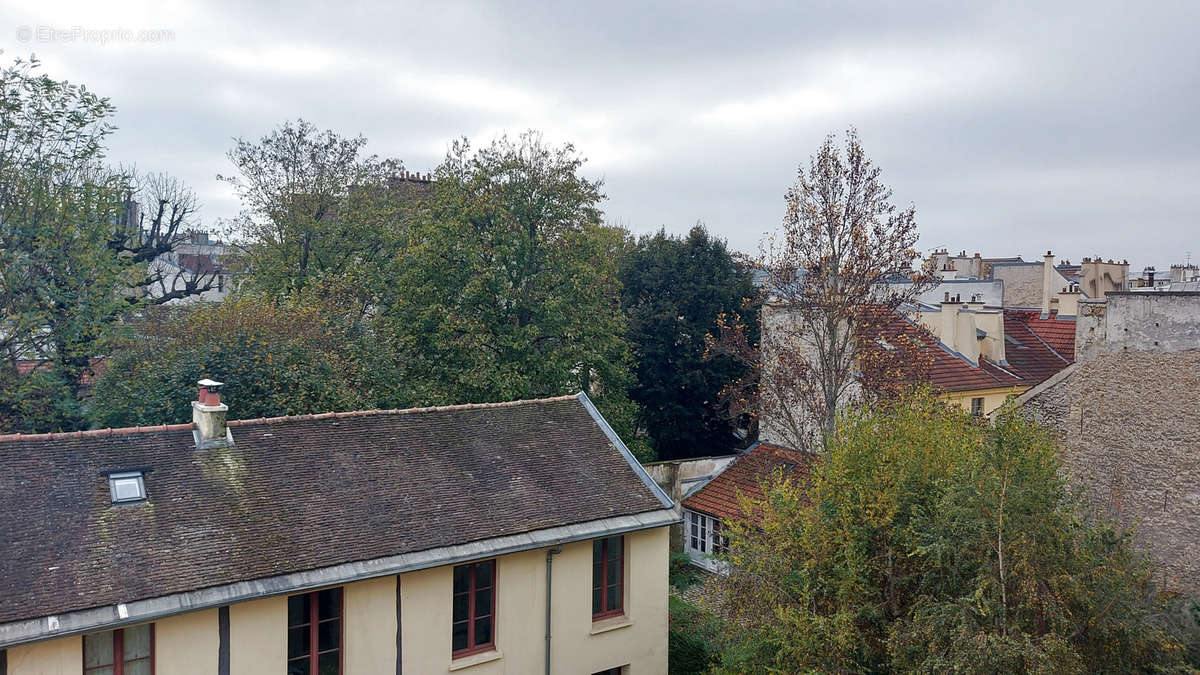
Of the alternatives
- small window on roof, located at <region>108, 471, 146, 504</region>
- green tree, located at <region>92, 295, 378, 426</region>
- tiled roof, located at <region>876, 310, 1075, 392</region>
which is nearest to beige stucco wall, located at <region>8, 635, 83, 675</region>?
small window on roof, located at <region>108, 471, 146, 504</region>

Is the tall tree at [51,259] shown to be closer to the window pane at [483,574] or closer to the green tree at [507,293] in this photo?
the green tree at [507,293]

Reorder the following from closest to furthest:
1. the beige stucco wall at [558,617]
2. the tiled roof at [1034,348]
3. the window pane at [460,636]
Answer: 1. the beige stucco wall at [558,617]
2. the window pane at [460,636]
3. the tiled roof at [1034,348]

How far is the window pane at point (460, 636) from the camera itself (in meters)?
13.2

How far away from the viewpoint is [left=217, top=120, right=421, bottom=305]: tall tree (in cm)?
2820

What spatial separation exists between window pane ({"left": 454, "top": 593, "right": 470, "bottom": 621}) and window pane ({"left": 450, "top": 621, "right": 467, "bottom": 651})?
106 mm

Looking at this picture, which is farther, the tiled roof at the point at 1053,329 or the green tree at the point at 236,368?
the tiled roof at the point at 1053,329

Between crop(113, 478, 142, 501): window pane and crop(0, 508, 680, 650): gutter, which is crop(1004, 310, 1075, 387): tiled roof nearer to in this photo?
crop(0, 508, 680, 650): gutter

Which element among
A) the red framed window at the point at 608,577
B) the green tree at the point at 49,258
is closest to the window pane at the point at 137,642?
the red framed window at the point at 608,577

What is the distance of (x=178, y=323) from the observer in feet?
69.1

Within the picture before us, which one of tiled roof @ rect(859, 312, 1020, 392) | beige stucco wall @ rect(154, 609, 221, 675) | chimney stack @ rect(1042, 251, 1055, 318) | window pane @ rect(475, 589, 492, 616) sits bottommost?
window pane @ rect(475, 589, 492, 616)

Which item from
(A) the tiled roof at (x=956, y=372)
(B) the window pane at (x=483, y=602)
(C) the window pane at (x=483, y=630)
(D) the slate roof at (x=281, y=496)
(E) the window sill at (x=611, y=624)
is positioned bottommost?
(E) the window sill at (x=611, y=624)

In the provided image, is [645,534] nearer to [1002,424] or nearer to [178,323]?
[1002,424]

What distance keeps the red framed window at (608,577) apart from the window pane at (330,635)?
15.5 feet

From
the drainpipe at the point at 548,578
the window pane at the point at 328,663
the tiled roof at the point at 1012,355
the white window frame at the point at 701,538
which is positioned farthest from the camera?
the tiled roof at the point at 1012,355
